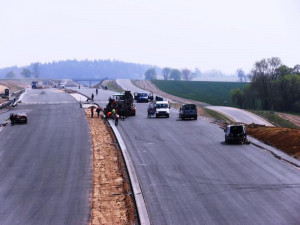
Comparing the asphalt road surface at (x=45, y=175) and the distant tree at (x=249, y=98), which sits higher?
the distant tree at (x=249, y=98)

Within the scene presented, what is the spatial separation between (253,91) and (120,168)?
110 m

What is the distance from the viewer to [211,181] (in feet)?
Answer: 86.3

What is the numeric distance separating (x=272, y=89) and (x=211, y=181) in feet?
346

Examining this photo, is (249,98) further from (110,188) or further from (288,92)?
(110,188)

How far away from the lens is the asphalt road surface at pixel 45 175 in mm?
21375

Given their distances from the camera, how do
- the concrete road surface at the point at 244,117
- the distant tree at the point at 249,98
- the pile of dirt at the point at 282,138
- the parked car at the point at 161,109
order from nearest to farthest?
the pile of dirt at the point at 282,138 → the parked car at the point at 161,109 → the concrete road surface at the point at 244,117 → the distant tree at the point at 249,98

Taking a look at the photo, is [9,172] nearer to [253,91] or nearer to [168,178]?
[168,178]

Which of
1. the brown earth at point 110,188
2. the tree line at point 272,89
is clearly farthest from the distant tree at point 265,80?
the brown earth at point 110,188

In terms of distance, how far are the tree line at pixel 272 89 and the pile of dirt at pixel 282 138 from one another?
74.2 m

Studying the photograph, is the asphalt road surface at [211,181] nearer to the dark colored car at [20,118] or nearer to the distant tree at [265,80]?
the dark colored car at [20,118]

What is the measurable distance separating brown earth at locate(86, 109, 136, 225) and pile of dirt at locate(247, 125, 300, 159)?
13982 mm

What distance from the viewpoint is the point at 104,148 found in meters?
38.0

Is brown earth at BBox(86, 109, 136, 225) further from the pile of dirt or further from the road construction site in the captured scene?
the pile of dirt

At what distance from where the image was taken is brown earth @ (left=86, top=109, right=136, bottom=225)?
20.5m
